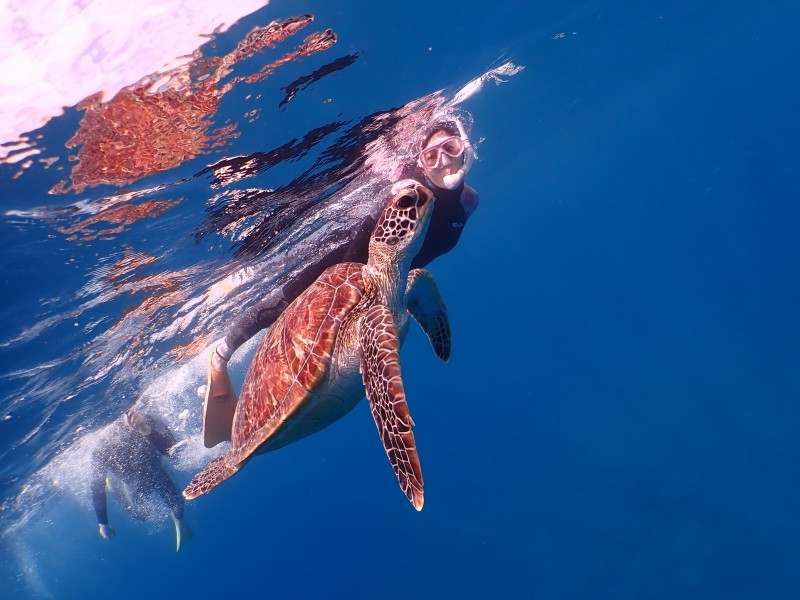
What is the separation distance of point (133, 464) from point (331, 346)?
54.9ft

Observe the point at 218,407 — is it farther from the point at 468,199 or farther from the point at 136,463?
the point at 136,463

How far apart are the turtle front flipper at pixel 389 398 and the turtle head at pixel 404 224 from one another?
629mm

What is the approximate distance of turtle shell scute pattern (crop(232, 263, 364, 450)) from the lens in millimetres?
4715

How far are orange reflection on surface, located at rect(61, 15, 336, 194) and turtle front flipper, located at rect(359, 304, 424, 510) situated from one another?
312 centimetres

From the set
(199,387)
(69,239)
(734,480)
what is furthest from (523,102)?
(734,480)

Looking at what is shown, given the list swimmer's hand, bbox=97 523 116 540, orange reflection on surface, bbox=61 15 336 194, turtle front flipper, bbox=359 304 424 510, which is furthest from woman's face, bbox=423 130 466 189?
swimmer's hand, bbox=97 523 116 540

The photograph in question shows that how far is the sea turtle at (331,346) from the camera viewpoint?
4.64m

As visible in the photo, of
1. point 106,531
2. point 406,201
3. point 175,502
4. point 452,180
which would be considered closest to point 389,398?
point 406,201

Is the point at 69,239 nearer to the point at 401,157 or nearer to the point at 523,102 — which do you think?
the point at 401,157

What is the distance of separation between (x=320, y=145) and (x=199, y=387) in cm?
1519

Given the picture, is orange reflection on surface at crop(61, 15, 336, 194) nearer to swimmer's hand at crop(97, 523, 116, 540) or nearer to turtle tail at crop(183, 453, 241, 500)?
turtle tail at crop(183, 453, 241, 500)

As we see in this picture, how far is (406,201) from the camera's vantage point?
478 cm

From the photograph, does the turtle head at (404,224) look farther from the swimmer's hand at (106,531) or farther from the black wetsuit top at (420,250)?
the swimmer's hand at (106,531)

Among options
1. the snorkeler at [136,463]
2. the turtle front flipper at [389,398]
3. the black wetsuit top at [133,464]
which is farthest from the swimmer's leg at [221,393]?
the black wetsuit top at [133,464]
